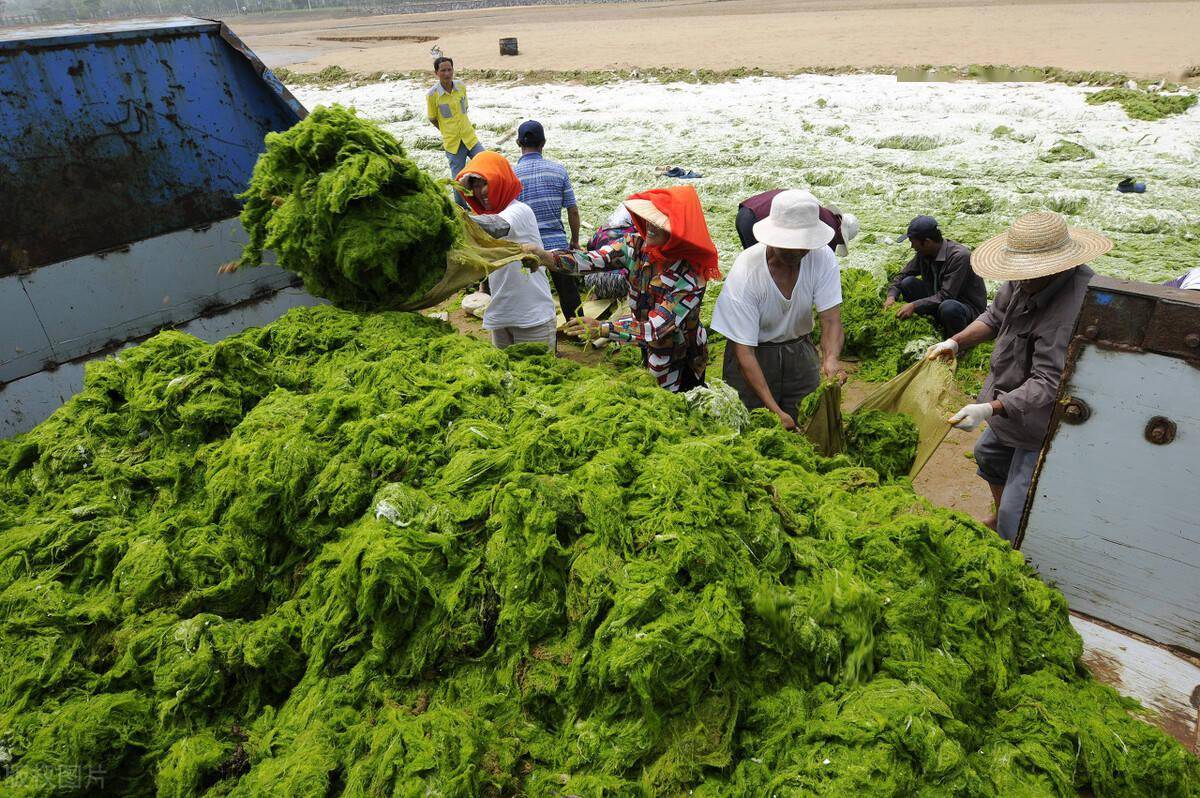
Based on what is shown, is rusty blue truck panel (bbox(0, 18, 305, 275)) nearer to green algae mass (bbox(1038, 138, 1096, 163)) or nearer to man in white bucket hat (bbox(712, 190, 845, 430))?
man in white bucket hat (bbox(712, 190, 845, 430))

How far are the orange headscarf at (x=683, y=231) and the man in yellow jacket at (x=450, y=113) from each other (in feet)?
16.2

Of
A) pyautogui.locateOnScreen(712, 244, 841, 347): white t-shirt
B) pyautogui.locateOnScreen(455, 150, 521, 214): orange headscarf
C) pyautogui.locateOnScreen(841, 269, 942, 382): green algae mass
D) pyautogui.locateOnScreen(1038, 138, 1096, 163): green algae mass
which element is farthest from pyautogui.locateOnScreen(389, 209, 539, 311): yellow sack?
pyautogui.locateOnScreen(1038, 138, 1096, 163): green algae mass

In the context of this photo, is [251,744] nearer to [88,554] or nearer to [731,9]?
[88,554]

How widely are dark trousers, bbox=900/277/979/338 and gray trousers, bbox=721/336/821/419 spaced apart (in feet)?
7.29

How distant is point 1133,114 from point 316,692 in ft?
51.2

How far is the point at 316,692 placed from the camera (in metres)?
2.19

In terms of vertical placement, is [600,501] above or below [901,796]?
above

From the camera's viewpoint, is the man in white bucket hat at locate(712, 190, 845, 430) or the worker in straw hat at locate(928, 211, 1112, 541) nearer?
the worker in straw hat at locate(928, 211, 1112, 541)

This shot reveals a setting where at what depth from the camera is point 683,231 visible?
4051 millimetres

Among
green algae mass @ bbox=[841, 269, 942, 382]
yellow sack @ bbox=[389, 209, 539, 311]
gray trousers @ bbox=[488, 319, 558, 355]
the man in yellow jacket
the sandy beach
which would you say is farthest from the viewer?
the sandy beach

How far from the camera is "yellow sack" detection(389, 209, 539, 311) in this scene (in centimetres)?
396

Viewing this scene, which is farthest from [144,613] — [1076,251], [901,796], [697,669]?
[1076,251]

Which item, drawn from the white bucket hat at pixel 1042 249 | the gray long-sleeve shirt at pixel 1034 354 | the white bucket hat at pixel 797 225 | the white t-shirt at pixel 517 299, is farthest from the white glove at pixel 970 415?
the white t-shirt at pixel 517 299

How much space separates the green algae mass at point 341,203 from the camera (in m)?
3.42
